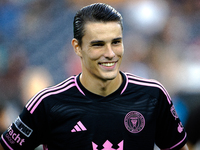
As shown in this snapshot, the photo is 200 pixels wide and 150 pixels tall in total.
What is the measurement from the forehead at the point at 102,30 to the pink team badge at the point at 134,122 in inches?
27.1

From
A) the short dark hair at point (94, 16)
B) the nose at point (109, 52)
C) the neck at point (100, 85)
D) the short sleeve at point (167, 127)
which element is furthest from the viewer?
the short sleeve at point (167, 127)

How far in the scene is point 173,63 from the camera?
19.6 ft

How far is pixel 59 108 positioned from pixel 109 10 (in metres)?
0.92

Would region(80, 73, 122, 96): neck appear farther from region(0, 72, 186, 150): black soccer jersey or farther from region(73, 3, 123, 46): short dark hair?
region(73, 3, 123, 46): short dark hair

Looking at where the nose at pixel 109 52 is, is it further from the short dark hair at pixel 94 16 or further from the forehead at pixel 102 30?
the short dark hair at pixel 94 16

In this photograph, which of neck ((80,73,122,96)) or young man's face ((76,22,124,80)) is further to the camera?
neck ((80,73,122,96))

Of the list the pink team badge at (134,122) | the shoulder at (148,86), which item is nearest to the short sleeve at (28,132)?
the pink team badge at (134,122)

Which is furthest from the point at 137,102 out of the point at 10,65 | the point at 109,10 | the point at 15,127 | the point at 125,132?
the point at 10,65

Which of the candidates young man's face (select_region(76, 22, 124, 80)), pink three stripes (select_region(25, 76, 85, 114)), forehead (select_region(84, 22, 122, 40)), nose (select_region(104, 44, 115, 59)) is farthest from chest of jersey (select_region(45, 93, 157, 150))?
forehead (select_region(84, 22, 122, 40))

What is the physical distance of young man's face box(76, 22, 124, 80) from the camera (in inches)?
84.4

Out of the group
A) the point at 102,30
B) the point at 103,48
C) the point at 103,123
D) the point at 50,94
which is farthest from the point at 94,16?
the point at 103,123

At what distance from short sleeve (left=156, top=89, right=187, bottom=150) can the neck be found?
0.44m

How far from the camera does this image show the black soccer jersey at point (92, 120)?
2268 millimetres

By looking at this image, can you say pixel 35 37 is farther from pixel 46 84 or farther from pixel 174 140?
pixel 174 140
